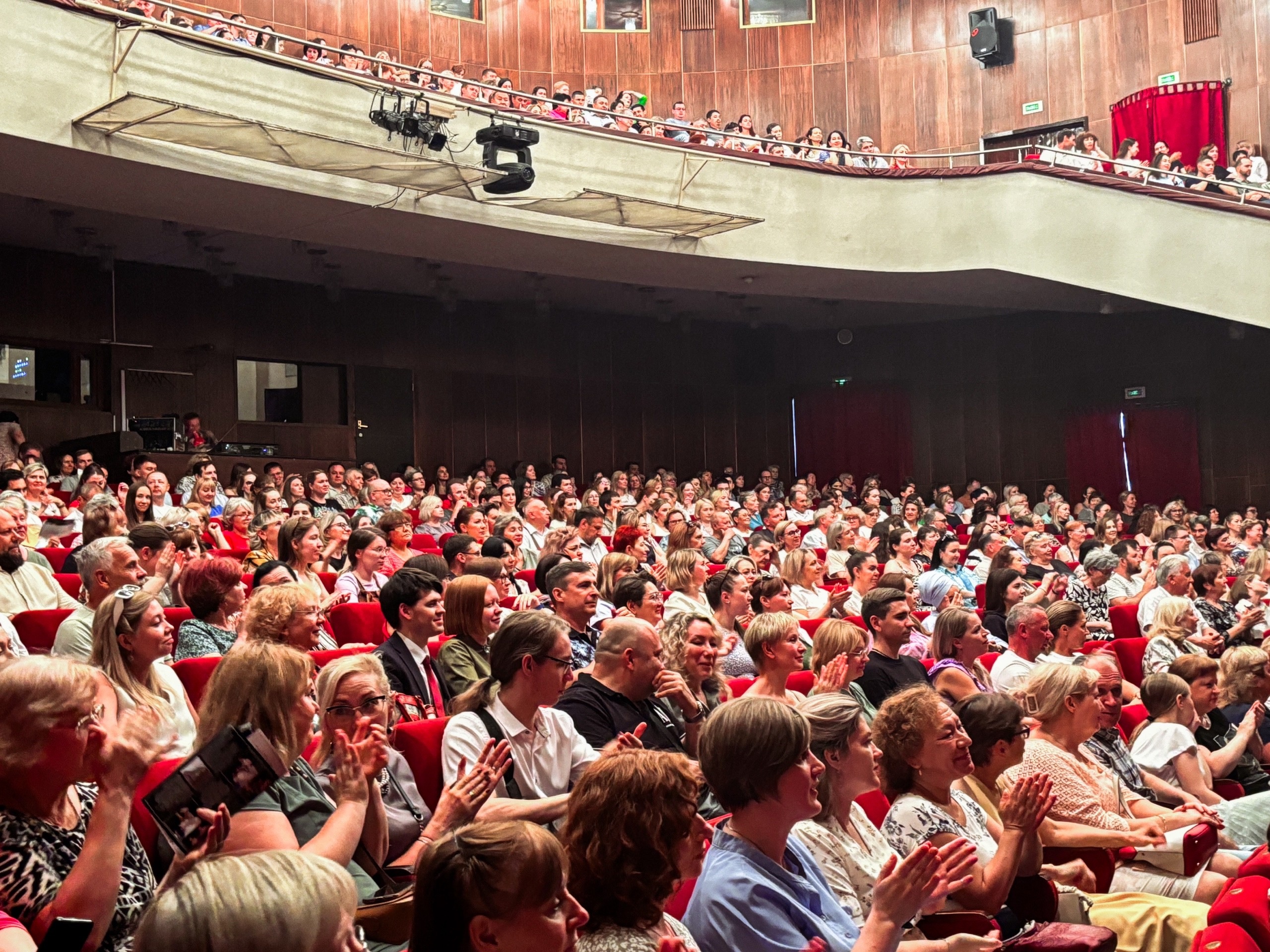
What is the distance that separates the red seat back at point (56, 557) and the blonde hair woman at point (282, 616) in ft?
7.24

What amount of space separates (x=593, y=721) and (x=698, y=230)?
6.61 metres

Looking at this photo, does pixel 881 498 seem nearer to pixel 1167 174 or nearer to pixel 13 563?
pixel 1167 174

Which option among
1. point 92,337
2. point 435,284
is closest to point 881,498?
point 435,284

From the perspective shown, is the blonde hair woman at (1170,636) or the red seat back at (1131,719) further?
the blonde hair woman at (1170,636)

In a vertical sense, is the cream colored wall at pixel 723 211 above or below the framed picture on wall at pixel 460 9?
below

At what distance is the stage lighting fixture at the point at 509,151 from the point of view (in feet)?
24.8

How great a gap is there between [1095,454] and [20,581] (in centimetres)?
975

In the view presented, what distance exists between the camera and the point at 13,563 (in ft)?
12.9

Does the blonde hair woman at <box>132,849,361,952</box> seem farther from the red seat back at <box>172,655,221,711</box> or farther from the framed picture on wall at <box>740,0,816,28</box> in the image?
the framed picture on wall at <box>740,0,816,28</box>

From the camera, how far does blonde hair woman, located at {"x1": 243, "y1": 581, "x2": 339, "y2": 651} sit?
286cm

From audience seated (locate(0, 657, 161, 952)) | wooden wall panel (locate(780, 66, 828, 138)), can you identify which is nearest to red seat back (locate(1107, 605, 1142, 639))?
audience seated (locate(0, 657, 161, 952))

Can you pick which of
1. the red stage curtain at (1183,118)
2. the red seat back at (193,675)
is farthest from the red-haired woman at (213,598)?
the red stage curtain at (1183,118)

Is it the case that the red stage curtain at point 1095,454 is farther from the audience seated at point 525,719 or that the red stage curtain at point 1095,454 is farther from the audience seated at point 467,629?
Answer: the audience seated at point 525,719

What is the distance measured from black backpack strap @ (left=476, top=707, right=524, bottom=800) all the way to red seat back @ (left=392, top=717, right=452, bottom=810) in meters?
0.08
